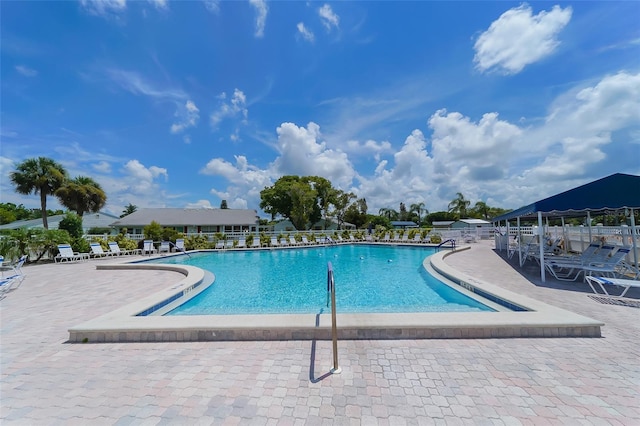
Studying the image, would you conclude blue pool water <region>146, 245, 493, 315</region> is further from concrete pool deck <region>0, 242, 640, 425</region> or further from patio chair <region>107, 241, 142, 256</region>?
patio chair <region>107, 241, 142, 256</region>

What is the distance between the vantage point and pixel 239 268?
1188 centimetres

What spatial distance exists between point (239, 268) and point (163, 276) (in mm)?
3691

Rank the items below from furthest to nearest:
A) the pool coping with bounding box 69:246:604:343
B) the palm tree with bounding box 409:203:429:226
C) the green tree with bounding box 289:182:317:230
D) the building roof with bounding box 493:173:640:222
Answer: the palm tree with bounding box 409:203:429:226 < the green tree with bounding box 289:182:317:230 < the building roof with bounding box 493:173:640:222 < the pool coping with bounding box 69:246:604:343

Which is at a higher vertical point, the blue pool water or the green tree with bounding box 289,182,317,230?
→ the green tree with bounding box 289,182,317,230

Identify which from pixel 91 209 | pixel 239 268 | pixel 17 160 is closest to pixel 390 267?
pixel 239 268

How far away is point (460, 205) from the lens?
191 feet

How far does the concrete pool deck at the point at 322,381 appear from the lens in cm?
215

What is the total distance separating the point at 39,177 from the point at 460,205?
221 feet

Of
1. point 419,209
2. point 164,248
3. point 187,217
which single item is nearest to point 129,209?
point 187,217

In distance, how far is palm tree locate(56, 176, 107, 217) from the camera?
24531 millimetres

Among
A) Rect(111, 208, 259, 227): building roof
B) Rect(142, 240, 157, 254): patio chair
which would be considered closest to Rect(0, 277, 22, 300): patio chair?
Rect(142, 240, 157, 254): patio chair

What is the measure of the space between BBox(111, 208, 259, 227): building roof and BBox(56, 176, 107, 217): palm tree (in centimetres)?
362

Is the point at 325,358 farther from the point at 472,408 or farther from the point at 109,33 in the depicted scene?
the point at 109,33

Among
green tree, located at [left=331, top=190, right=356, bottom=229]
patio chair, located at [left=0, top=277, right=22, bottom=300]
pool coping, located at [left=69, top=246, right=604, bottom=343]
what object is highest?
green tree, located at [left=331, top=190, right=356, bottom=229]
